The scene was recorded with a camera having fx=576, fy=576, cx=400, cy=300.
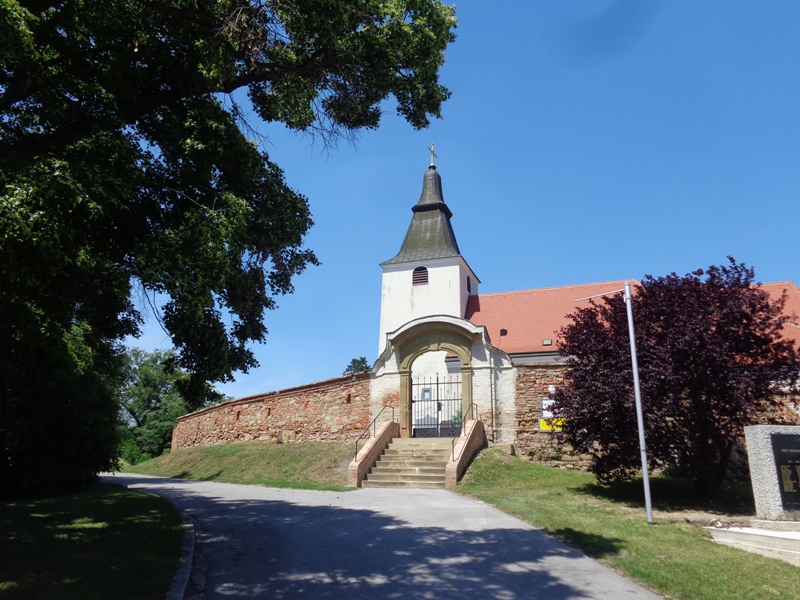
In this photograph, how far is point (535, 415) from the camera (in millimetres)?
18641

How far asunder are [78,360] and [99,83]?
985 cm

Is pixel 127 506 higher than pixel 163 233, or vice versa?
pixel 163 233

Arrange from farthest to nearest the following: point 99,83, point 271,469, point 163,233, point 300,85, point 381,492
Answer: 1. point 271,469
2. point 381,492
3. point 300,85
4. point 99,83
5. point 163,233

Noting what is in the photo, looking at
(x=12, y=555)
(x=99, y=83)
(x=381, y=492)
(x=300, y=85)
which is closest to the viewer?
(x=12, y=555)

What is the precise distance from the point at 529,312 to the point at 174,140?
896 inches

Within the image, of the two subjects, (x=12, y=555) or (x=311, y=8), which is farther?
(x=311, y=8)

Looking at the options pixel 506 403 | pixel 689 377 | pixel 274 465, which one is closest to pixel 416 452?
pixel 506 403

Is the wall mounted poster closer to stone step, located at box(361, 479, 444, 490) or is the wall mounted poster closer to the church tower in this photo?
stone step, located at box(361, 479, 444, 490)

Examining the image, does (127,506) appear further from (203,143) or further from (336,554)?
(203,143)

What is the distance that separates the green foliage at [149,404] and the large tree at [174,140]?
36.9 meters

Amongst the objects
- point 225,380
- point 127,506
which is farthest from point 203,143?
point 127,506

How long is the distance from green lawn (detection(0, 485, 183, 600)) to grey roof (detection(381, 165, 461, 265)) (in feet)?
77.5

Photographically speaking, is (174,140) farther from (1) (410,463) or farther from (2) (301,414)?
(2) (301,414)

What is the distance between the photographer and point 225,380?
35.3 ft
